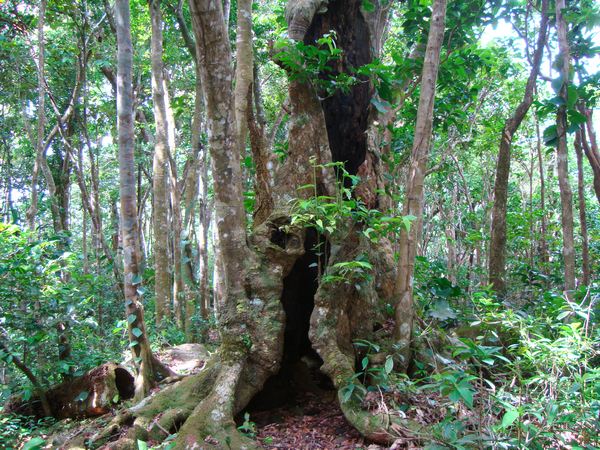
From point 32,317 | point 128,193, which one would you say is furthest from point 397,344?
point 32,317

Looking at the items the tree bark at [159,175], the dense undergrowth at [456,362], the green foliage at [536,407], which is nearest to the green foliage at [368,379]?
the dense undergrowth at [456,362]

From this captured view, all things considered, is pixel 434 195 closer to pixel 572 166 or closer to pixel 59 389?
pixel 572 166

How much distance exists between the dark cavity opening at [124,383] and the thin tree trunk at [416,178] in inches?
129

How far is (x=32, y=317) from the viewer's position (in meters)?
5.41

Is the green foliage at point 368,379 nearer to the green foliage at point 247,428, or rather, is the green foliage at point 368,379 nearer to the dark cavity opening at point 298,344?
the dark cavity opening at point 298,344

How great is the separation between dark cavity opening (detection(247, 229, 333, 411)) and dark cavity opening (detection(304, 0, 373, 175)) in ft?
3.90

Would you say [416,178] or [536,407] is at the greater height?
[416,178]

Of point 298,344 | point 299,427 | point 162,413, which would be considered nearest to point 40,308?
point 162,413

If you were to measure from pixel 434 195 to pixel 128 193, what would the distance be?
554 inches

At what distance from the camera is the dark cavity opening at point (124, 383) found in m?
5.48

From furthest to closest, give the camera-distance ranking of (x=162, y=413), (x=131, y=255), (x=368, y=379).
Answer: (x=131, y=255)
(x=368, y=379)
(x=162, y=413)

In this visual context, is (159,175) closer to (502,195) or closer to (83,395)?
(83,395)

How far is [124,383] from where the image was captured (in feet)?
18.2

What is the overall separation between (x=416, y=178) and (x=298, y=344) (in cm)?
220
